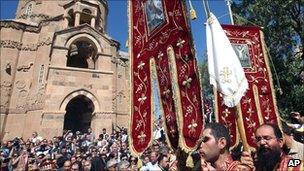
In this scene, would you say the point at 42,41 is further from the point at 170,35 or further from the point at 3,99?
the point at 170,35

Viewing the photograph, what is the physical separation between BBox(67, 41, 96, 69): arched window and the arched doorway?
3.50m

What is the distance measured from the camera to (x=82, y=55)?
25812mm

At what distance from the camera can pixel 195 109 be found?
14.7 feet

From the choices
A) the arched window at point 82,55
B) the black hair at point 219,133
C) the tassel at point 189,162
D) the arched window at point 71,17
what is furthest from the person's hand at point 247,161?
the arched window at point 71,17

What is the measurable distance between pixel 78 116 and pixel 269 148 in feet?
72.1

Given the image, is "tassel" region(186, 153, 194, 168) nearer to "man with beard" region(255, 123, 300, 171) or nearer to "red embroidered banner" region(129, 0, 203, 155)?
"red embroidered banner" region(129, 0, 203, 155)

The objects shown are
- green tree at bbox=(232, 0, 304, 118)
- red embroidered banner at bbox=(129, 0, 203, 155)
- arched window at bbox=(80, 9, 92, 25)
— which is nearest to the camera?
red embroidered banner at bbox=(129, 0, 203, 155)

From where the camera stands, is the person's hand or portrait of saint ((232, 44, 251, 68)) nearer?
Answer: the person's hand

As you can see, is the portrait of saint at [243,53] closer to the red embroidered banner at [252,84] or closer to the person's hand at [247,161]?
the red embroidered banner at [252,84]

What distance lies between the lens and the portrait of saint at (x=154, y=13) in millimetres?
5129

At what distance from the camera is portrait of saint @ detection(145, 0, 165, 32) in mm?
5129

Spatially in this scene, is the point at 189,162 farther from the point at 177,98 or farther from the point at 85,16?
the point at 85,16

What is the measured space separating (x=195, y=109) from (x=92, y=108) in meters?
18.5

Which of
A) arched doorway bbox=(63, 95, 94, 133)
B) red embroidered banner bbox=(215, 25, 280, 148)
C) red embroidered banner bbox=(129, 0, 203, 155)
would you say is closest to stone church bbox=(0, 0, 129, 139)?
arched doorway bbox=(63, 95, 94, 133)
